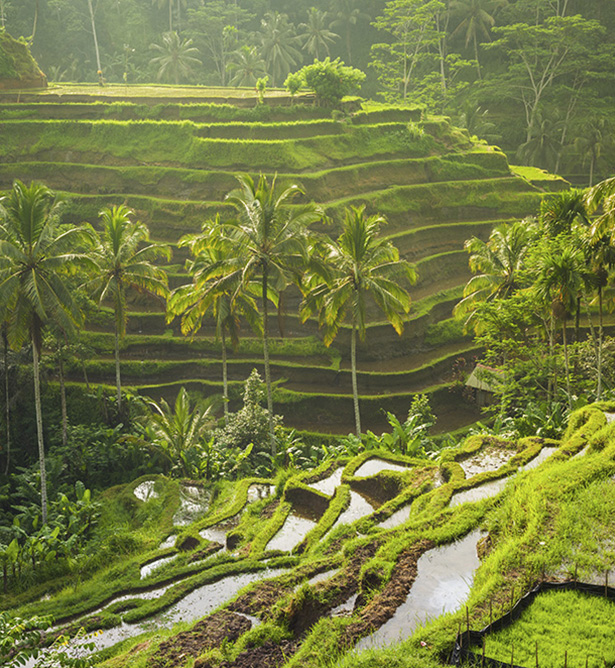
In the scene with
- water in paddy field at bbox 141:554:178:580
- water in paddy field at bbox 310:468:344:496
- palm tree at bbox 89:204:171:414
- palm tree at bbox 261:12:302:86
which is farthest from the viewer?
palm tree at bbox 261:12:302:86

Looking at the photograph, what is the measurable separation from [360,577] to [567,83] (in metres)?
54.8


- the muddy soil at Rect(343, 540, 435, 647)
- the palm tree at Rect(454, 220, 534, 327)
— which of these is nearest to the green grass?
the muddy soil at Rect(343, 540, 435, 647)

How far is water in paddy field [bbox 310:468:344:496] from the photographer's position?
14.9 metres

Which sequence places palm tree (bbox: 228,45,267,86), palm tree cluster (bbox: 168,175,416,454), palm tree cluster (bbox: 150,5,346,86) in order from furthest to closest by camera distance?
palm tree cluster (bbox: 150,5,346,86) < palm tree (bbox: 228,45,267,86) < palm tree cluster (bbox: 168,175,416,454)

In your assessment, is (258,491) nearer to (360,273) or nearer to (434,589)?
(360,273)

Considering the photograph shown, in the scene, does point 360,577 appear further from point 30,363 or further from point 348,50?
point 348,50

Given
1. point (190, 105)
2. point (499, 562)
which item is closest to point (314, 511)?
point (499, 562)

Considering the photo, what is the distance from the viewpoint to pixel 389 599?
7.95m

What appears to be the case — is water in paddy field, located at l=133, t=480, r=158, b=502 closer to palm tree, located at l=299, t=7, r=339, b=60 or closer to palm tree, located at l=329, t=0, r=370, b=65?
palm tree, located at l=299, t=7, r=339, b=60

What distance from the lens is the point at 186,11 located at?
67.6 m

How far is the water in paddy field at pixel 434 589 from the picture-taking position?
→ 292 inches

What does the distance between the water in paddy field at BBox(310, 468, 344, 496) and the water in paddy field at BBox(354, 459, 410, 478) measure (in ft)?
1.81

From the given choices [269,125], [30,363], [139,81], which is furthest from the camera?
[139,81]

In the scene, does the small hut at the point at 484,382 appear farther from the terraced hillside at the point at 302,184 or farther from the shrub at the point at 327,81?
the shrub at the point at 327,81
